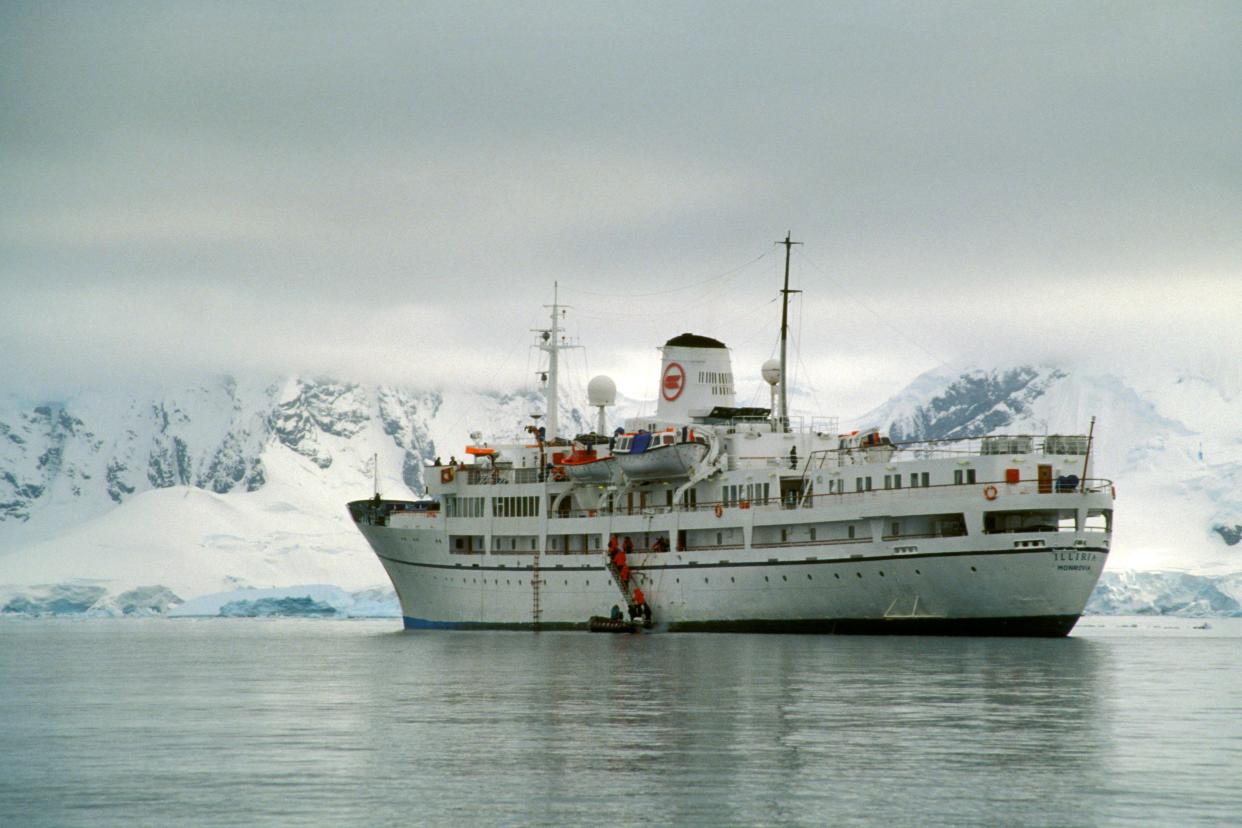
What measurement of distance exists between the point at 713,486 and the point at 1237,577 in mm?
91964

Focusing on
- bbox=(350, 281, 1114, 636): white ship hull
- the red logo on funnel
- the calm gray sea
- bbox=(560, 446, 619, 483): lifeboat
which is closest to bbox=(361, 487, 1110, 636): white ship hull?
bbox=(350, 281, 1114, 636): white ship hull

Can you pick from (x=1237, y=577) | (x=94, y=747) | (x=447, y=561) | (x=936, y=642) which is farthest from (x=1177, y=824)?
(x=1237, y=577)

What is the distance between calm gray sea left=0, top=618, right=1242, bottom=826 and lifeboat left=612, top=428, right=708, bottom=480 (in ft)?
63.0

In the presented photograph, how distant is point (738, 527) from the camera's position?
6606cm

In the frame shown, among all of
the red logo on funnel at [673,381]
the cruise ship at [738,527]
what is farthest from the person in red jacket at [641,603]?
the red logo on funnel at [673,381]

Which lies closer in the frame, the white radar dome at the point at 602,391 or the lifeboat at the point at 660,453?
the lifeboat at the point at 660,453

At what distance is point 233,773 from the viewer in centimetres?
2519

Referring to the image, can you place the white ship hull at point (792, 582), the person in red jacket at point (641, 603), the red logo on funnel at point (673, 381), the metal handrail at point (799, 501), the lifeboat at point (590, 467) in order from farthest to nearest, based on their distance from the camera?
1. the red logo on funnel at point (673, 381)
2. the lifeboat at point (590, 467)
3. the person in red jacket at point (641, 603)
4. the metal handrail at point (799, 501)
5. the white ship hull at point (792, 582)

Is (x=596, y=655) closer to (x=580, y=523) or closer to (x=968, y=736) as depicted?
(x=580, y=523)

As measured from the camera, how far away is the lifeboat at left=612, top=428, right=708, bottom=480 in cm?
6825

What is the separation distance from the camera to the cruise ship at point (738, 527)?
58.2m

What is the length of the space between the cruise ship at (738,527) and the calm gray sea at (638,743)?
8.66 m

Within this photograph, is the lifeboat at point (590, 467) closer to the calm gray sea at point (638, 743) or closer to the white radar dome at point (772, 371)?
the white radar dome at point (772, 371)

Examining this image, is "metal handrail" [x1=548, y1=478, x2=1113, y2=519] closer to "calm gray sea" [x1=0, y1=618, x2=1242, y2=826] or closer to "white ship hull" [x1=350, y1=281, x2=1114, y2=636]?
"white ship hull" [x1=350, y1=281, x2=1114, y2=636]
